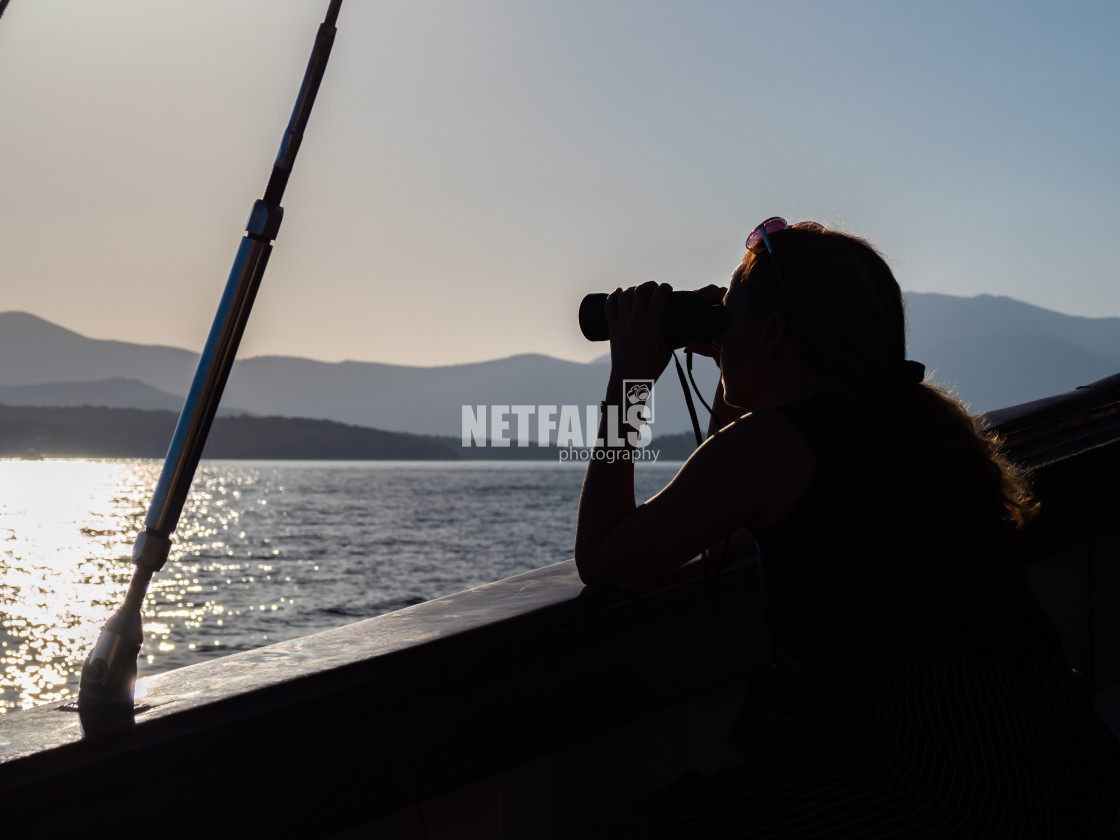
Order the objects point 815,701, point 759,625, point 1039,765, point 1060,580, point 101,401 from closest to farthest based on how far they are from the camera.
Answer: point 1039,765, point 815,701, point 759,625, point 1060,580, point 101,401

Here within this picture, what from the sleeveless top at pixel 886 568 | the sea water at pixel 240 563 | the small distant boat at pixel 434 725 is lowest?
the sea water at pixel 240 563

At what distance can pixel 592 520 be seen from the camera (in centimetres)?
120

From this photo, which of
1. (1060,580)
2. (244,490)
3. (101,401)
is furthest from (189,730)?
(101,401)

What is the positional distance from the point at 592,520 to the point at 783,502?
0.24 metres

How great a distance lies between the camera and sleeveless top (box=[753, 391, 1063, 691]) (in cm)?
99

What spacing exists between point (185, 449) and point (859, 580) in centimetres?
67

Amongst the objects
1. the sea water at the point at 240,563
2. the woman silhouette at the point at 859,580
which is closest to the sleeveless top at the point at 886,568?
the woman silhouette at the point at 859,580

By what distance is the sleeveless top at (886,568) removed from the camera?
0.99m

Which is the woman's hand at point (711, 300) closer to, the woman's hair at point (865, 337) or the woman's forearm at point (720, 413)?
the woman's forearm at point (720, 413)

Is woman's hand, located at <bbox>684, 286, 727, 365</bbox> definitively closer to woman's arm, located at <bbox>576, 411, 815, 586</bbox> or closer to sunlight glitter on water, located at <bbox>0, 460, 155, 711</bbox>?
woman's arm, located at <bbox>576, 411, 815, 586</bbox>

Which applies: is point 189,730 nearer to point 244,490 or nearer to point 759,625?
point 759,625

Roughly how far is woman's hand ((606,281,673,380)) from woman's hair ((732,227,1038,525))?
13cm

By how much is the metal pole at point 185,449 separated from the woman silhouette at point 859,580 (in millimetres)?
465

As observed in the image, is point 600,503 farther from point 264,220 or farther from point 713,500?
point 264,220
